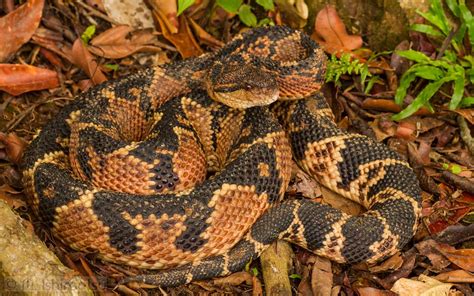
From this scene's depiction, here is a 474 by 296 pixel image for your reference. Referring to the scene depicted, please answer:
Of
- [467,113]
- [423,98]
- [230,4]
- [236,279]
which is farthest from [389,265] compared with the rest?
[230,4]

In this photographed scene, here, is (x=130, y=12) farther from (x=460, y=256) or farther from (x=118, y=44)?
(x=460, y=256)

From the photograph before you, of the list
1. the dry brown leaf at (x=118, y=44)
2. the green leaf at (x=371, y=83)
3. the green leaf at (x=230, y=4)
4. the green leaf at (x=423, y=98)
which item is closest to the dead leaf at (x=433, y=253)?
the green leaf at (x=423, y=98)

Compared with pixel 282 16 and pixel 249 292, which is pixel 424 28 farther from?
pixel 249 292

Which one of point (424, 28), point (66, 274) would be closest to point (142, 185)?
point (66, 274)

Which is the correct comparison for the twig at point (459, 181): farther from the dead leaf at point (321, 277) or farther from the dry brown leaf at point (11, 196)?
the dry brown leaf at point (11, 196)

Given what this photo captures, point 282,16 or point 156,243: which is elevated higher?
point 282,16
